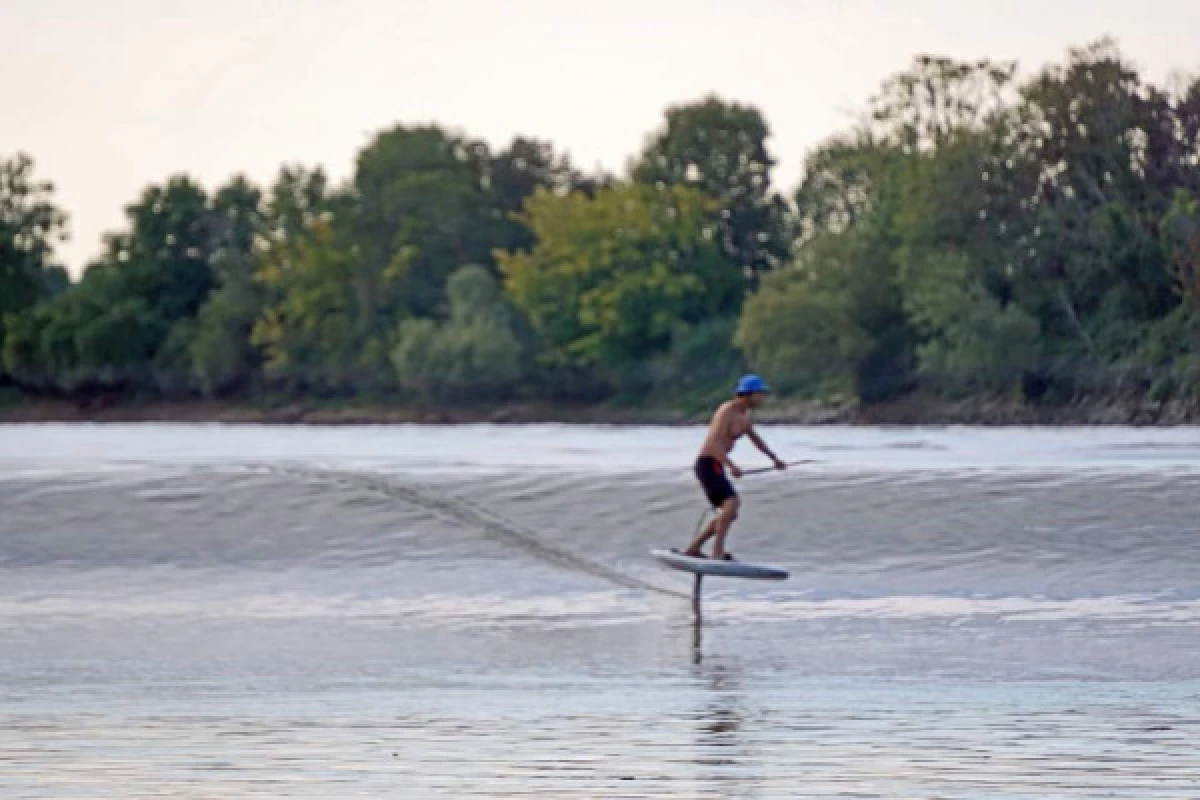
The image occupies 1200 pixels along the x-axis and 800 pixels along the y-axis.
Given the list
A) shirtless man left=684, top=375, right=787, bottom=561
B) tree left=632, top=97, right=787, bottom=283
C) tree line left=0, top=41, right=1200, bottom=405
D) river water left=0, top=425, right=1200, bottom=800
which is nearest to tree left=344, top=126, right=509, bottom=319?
tree line left=0, top=41, right=1200, bottom=405

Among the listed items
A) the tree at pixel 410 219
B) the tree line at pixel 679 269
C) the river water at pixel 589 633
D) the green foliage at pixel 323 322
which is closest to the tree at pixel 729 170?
the tree line at pixel 679 269

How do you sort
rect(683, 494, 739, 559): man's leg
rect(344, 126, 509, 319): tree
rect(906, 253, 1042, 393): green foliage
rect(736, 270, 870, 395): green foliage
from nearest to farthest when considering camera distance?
1. rect(683, 494, 739, 559): man's leg
2. rect(906, 253, 1042, 393): green foliage
3. rect(736, 270, 870, 395): green foliage
4. rect(344, 126, 509, 319): tree

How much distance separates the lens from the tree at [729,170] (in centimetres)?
11750

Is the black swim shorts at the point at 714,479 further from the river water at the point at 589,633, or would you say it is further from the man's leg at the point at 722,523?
the river water at the point at 589,633

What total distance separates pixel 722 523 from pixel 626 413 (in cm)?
8606

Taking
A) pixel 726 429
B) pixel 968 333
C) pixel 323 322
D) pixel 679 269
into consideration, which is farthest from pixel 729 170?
pixel 726 429

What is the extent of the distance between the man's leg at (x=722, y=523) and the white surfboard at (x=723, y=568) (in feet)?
0.72

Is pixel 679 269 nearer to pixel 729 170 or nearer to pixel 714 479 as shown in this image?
pixel 729 170

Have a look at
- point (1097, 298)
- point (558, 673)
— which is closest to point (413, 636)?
point (558, 673)

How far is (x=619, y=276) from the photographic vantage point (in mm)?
115188

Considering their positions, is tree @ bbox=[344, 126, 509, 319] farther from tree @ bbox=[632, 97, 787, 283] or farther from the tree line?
tree @ bbox=[632, 97, 787, 283]

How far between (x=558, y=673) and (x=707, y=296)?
315ft

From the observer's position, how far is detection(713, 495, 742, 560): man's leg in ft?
77.3

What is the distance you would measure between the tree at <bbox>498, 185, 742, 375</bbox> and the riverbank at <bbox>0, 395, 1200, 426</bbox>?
4031mm
